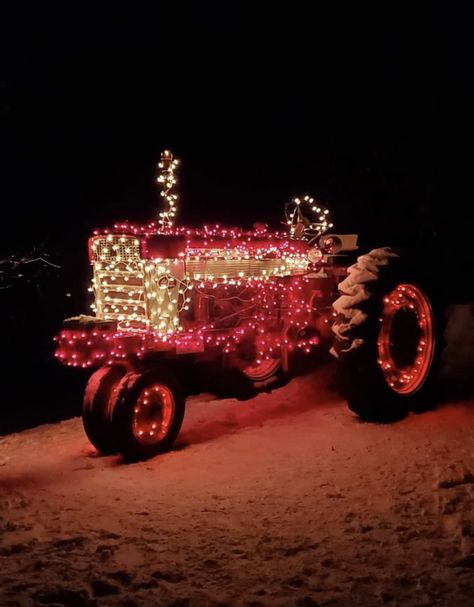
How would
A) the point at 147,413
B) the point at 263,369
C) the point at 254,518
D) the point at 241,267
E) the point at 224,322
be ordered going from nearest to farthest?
the point at 254,518 < the point at 147,413 < the point at 224,322 < the point at 241,267 < the point at 263,369

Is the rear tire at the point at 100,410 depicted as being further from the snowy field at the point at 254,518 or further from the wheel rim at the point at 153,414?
the wheel rim at the point at 153,414

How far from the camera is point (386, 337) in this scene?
8.00 m

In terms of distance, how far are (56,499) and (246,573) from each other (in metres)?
2.06

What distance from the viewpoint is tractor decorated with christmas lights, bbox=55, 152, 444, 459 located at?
6.84 m

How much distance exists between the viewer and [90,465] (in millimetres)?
6668

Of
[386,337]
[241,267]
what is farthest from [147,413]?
[386,337]

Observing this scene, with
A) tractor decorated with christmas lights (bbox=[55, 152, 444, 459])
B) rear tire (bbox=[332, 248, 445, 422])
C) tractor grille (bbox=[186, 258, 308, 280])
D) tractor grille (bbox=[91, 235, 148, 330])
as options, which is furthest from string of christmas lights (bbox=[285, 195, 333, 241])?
tractor grille (bbox=[91, 235, 148, 330])

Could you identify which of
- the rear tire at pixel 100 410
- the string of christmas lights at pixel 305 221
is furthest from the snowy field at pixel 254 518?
the string of christmas lights at pixel 305 221

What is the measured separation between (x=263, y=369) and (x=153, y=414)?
7.77 feet

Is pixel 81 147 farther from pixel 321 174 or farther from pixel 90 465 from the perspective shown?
pixel 90 465

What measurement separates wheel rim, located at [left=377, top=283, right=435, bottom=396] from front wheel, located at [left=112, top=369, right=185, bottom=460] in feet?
7.90

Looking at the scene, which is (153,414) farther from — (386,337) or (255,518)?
(386,337)

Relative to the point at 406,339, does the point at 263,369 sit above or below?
below

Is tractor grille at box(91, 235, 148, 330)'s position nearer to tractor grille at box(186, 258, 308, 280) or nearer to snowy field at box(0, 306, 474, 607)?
tractor grille at box(186, 258, 308, 280)
